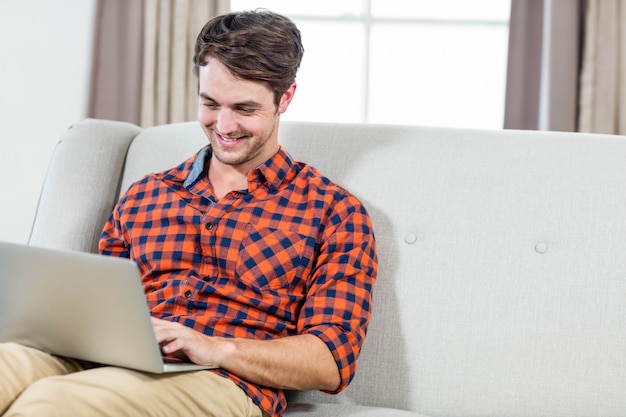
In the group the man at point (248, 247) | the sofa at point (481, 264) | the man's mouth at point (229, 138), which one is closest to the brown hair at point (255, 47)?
the man at point (248, 247)

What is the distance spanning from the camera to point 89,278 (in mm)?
1074

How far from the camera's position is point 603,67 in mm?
3396

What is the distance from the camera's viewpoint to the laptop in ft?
3.47

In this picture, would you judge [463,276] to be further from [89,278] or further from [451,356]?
[89,278]

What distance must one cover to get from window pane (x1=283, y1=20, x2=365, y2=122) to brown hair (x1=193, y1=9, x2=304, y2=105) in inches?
82.9

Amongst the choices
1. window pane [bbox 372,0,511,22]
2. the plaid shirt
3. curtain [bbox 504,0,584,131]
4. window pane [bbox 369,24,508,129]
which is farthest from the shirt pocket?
window pane [bbox 372,0,511,22]

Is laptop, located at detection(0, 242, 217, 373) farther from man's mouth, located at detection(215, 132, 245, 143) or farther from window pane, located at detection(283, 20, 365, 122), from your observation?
window pane, located at detection(283, 20, 365, 122)

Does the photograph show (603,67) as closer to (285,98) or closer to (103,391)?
(285,98)

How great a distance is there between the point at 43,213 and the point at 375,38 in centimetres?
223

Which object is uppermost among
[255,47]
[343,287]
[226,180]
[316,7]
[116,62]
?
[316,7]

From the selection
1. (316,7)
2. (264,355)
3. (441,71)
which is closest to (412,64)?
(441,71)

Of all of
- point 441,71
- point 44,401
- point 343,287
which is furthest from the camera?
point 441,71

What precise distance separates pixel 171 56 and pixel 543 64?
61.2 inches

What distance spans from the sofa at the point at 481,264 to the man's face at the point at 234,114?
192 mm
